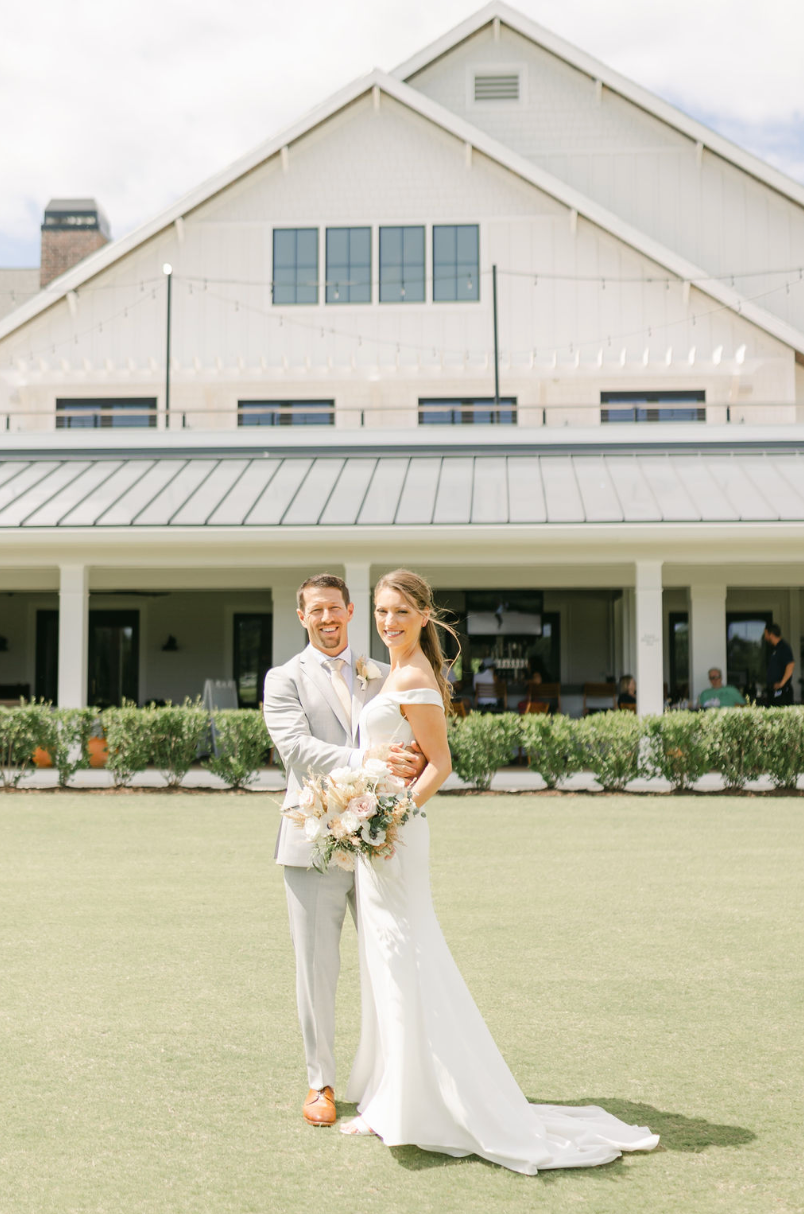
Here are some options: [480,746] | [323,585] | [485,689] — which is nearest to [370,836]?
[323,585]

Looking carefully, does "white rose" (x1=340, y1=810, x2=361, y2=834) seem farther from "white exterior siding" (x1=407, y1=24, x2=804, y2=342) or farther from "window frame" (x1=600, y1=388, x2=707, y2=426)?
"white exterior siding" (x1=407, y1=24, x2=804, y2=342)

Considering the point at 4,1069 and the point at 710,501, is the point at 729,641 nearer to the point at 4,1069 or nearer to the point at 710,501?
the point at 710,501

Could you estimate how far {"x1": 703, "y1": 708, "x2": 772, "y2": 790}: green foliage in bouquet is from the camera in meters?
13.3

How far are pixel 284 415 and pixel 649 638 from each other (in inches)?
346

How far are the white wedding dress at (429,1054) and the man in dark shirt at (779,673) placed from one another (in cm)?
1168

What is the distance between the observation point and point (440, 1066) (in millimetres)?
3844

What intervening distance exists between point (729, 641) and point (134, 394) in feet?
36.4

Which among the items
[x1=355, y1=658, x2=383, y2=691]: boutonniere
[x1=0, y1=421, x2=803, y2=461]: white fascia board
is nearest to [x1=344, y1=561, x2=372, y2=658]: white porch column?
[x1=0, y1=421, x2=803, y2=461]: white fascia board

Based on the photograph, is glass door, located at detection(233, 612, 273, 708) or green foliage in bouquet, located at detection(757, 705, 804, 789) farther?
glass door, located at detection(233, 612, 273, 708)

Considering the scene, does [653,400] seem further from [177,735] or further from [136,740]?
[136,740]

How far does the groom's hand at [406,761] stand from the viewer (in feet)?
13.1

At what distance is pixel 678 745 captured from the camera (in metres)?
13.4

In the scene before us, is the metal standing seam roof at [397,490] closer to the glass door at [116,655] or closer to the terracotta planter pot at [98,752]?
the terracotta planter pot at [98,752]

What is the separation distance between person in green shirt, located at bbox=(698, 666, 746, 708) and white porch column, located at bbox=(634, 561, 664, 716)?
1.99ft
